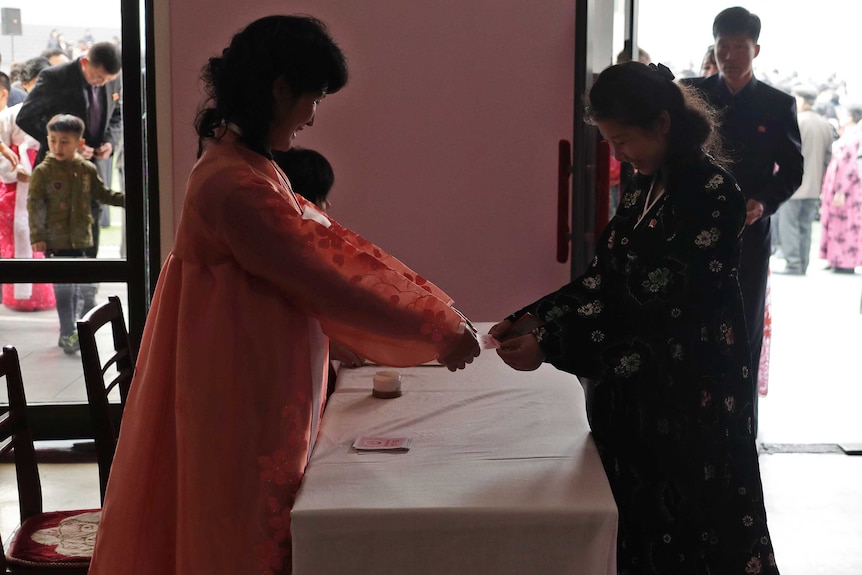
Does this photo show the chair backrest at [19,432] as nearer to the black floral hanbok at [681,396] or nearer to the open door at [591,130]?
the black floral hanbok at [681,396]

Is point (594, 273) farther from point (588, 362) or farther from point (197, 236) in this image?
point (197, 236)

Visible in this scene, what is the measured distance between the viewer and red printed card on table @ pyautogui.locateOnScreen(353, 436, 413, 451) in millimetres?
1493

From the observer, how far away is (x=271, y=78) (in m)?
1.45

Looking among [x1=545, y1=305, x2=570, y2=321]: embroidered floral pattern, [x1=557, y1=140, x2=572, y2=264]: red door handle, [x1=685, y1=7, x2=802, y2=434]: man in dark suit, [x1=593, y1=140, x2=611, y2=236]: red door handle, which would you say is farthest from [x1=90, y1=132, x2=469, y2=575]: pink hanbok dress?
[x1=685, y1=7, x2=802, y2=434]: man in dark suit

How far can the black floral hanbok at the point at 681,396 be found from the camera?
151cm

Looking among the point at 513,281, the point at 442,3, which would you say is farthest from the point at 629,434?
the point at 442,3

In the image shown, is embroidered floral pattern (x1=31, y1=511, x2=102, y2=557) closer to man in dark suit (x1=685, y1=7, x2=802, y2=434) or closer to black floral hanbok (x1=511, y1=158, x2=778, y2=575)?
black floral hanbok (x1=511, y1=158, x2=778, y2=575)

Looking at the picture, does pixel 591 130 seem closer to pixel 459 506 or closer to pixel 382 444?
pixel 382 444

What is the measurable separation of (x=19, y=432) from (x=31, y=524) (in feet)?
0.76

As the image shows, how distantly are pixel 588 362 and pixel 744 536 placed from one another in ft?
1.28

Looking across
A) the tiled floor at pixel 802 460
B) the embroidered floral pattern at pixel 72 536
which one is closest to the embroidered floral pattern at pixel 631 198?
the embroidered floral pattern at pixel 72 536

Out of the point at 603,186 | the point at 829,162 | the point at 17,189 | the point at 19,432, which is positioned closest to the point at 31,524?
the point at 19,432

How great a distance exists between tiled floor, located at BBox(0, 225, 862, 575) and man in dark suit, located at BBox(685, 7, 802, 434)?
48 centimetres

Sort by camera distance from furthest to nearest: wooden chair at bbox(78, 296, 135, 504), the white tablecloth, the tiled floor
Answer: the tiled floor < wooden chair at bbox(78, 296, 135, 504) < the white tablecloth
